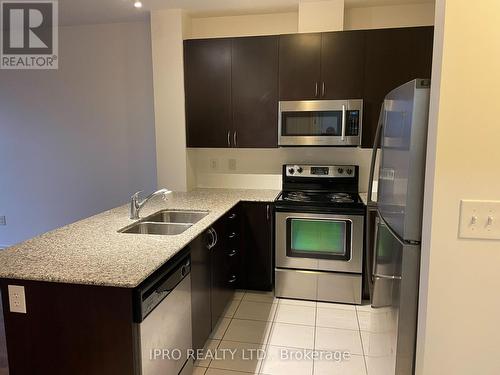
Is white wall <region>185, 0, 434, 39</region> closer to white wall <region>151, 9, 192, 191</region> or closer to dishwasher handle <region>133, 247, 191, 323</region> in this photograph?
white wall <region>151, 9, 192, 191</region>

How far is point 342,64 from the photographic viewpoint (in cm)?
312

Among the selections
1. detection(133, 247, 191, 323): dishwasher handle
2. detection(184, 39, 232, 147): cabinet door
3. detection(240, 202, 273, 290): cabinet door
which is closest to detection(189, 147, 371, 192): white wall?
detection(184, 39, 232, 147): cabinet door

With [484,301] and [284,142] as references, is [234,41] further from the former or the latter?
[484,301]

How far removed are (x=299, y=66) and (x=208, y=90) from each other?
2.79 ft

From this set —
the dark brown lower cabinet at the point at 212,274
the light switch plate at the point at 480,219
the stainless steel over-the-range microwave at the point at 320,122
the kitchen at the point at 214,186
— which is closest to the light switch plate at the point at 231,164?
the kitchen at the point at 214,186

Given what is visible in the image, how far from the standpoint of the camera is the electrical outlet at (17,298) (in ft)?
5.02

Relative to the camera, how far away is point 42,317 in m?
1.53

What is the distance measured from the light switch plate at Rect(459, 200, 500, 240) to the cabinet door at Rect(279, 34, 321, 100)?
210 cm

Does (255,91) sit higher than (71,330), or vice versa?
(255,91)

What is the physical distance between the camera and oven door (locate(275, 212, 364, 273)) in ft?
9.84

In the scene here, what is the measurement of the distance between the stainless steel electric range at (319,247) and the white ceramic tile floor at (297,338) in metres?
0.12

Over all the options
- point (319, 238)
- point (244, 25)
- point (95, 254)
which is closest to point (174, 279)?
point (95, 254)

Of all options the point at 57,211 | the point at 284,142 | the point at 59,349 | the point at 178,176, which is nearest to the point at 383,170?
the point at 284,142

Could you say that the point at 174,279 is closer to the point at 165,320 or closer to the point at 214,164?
the point at 165,320
